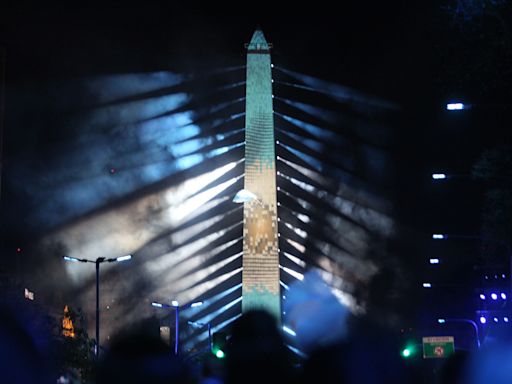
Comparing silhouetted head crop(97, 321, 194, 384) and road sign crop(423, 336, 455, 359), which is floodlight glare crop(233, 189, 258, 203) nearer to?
road sign crop(423, 336, 455, 359)

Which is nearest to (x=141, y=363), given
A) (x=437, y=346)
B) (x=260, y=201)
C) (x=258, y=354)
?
(x=258, y=354)

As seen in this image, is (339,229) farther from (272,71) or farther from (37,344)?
(37,344)

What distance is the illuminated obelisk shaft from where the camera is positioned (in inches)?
1961

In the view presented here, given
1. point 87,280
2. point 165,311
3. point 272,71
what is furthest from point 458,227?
point 87,280

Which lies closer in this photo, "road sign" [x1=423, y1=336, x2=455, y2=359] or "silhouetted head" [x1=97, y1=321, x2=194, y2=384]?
"silhouetted head" [x1=97, y1=321, x2=194, y2=384]

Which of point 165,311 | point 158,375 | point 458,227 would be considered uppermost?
point 458,227

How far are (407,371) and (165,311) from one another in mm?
44191

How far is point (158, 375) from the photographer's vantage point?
175 inches

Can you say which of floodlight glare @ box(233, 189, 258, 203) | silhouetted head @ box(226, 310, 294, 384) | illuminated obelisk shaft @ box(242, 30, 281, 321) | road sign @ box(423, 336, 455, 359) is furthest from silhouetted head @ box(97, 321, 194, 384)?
illuminated obelisk shaft @ box(242, 30, 281, 321)

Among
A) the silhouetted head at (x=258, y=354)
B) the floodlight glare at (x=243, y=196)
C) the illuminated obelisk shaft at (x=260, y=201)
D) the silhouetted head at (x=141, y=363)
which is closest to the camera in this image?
the silhouetted head at (x=141, y=363)

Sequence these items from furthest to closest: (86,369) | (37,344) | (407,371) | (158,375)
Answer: (86,369)
(407,371)
(37,344)
(158,375)

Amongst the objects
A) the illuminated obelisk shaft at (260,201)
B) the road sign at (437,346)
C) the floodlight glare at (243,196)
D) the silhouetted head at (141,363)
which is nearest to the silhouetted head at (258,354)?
the silhouetted head at (141,363)

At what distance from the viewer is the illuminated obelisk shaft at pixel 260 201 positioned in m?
49.8

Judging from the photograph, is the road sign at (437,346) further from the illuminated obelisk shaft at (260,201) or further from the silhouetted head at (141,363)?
the silhouetted head at (141,363)
